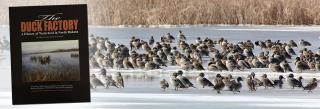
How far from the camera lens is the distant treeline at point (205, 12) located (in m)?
4.05

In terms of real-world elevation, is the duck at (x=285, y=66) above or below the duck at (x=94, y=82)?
above

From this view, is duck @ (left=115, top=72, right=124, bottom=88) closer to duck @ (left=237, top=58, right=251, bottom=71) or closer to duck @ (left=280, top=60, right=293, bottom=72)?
duck @ (left=237, top=58, right=251, bottom=71)

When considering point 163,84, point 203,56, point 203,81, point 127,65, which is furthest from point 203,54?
point 127,65

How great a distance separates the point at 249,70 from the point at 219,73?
0.14 meters

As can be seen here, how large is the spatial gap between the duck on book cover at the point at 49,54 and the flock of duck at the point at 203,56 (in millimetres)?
108

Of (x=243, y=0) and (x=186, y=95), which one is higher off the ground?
(x=243, y=0)

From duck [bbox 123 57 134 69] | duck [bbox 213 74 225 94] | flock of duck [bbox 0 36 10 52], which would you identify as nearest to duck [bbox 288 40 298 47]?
duck [bbox 213 74 225 94]

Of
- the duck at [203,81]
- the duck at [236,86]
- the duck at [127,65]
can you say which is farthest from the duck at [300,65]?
the duck at [127,65]

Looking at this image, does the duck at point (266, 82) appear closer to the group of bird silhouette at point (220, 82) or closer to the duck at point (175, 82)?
the group of bird silhouette at point (220, 82)

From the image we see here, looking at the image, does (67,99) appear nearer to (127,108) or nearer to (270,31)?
(127,108)

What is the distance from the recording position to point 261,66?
4.05m

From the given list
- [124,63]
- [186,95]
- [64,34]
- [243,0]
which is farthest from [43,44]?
[243,0]

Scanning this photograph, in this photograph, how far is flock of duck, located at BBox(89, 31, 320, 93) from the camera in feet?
13.2

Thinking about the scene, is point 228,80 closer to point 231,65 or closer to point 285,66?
point 231,65
